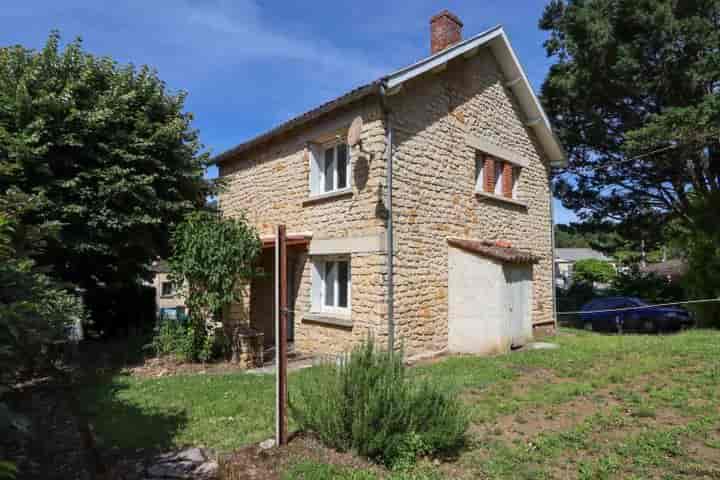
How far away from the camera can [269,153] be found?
11.8 metres

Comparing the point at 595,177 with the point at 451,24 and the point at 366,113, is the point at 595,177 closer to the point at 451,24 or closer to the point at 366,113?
the point at 451,24

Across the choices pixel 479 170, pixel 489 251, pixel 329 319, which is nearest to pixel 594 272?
pixel 479 170

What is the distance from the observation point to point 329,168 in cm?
1061

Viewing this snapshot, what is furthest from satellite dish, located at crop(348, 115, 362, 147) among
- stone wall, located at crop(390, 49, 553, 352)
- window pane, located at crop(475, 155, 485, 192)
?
window pane, located at crop(475, 155, 485, 192)

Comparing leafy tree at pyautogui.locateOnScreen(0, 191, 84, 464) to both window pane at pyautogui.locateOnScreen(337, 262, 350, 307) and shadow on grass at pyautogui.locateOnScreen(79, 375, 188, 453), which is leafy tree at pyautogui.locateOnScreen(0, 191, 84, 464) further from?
window pane at pyautogui.locateOnScreen(337, 262, 350, 307)

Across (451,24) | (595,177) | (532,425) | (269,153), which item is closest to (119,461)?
(532,425)

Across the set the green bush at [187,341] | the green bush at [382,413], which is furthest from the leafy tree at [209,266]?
the green bush at [382,413]

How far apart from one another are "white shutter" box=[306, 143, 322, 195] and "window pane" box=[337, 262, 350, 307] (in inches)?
75.9

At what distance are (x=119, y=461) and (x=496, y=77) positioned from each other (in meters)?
12.2

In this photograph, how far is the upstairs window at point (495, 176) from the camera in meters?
11.7

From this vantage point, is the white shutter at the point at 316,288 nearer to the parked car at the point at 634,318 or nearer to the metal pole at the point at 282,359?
the metal pole at the point at 282,359

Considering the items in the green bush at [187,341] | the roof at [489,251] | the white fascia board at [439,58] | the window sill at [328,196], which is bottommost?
the green bush at [187,341]

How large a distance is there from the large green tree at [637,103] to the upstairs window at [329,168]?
37.9ft

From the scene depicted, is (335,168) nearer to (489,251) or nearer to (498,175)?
(489,251)
